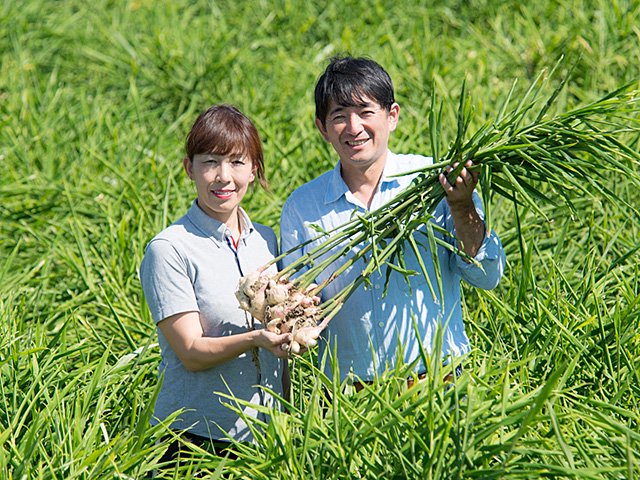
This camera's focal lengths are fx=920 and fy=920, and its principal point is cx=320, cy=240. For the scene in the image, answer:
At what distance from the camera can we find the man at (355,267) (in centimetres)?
205

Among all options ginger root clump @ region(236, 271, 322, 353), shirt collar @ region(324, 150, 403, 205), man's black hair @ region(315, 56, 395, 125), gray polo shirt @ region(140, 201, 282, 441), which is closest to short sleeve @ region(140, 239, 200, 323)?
gray polo shirt @ region(140, 201, 282, 441)

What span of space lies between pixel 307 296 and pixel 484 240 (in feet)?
1.31

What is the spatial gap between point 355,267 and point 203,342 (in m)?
0.40

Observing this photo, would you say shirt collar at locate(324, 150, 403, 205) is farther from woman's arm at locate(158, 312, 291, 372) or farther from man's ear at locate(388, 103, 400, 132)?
woman's arm at locate(158, 312, 291, 372)

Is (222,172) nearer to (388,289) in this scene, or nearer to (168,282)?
(168,282)

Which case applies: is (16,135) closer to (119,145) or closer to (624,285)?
(119,145)

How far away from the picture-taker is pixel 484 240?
1979 millimetres

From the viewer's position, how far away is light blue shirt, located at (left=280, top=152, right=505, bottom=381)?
6.71 feet

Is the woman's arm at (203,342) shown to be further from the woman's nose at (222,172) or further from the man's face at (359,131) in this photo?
the man's face at (359,131)

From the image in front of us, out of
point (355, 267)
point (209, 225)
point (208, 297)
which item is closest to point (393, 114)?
point (355, 267)

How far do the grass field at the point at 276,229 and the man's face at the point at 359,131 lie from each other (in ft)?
1.16

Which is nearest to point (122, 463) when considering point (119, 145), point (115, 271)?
point (115, 271)

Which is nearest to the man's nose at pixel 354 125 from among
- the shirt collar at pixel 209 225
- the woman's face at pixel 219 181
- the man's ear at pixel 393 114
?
the man's ear at pixel 393 114

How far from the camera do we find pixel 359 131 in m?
2.05
